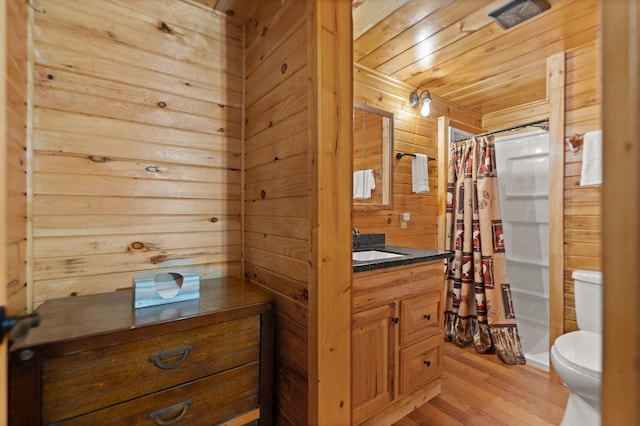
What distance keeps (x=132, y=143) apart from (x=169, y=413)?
122cm

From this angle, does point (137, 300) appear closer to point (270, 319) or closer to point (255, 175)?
point (270, 319)

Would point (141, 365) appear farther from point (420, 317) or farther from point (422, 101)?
point (422, 101)

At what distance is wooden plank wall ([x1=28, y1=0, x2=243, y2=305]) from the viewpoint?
1.32 metres

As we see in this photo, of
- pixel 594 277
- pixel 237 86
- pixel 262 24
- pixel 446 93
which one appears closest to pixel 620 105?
pixel 262 24

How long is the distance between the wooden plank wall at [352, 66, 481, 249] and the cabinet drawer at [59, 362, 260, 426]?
1.37m

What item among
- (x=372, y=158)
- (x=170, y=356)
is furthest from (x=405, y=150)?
(x=170, y=356)

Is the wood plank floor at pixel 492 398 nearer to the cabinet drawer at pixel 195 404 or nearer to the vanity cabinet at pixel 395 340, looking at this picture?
the vanity cabinet at pixel 395 340

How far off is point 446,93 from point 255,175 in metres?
2.12

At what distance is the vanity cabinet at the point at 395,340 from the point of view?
153cm

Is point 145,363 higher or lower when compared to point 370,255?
lower

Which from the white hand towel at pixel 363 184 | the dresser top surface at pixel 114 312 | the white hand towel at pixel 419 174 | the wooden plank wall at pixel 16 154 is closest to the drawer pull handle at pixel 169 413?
the dresser top surface at pixel 114 312

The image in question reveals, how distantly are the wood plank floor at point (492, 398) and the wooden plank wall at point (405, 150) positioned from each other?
106 cm

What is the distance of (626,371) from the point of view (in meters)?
0.49

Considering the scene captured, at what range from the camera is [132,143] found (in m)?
1.49
